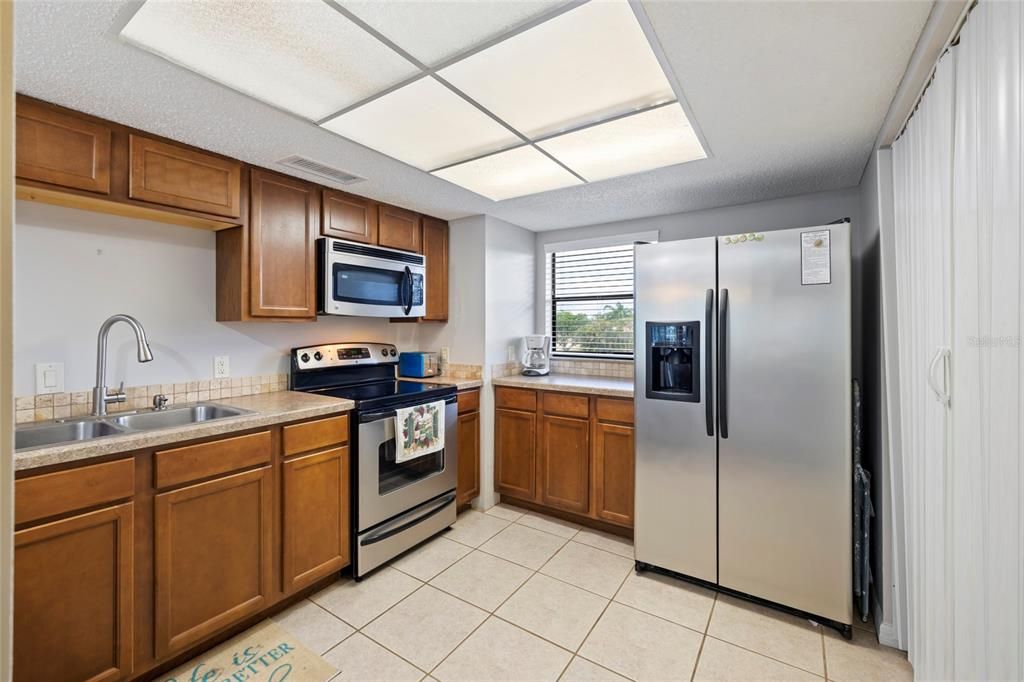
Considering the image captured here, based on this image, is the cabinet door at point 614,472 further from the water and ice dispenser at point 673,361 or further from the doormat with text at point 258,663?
the doormat with text at point 258,663

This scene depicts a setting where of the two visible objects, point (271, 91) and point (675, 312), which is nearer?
point (271, 91)

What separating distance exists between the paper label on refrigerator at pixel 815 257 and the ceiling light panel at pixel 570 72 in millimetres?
964

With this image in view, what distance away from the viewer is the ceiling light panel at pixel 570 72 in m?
1.32

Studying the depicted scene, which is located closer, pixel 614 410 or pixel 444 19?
pixel 444 19

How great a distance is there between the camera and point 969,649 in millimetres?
1137

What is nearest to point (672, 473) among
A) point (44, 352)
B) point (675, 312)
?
point (675, 312)

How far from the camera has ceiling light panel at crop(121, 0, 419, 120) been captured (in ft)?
4.09

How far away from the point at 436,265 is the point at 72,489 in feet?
8.10

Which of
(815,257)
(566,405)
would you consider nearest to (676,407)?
(566,405)

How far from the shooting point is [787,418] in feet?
6.96

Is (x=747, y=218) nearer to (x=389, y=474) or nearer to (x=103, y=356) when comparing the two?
(x=389, y=474)

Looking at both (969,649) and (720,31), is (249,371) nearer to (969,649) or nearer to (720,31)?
(720,31)

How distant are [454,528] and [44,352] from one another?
2317mm

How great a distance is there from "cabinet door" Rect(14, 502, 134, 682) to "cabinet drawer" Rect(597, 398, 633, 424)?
7.76 feet
